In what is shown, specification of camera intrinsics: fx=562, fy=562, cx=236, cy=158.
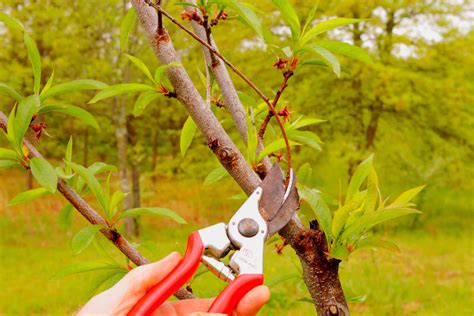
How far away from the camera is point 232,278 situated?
1632 mm

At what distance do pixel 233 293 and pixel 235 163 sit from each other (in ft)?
1.21

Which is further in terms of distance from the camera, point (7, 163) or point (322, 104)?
point (322, 104)

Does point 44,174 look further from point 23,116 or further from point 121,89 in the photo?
point 121,89

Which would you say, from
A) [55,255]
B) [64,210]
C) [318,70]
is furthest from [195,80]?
[64,210]

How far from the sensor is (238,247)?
170 centimetres

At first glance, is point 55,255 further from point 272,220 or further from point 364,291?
point 272,220

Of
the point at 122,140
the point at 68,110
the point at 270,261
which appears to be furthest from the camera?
the point at 122,140

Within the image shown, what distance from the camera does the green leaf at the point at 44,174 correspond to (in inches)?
59.3

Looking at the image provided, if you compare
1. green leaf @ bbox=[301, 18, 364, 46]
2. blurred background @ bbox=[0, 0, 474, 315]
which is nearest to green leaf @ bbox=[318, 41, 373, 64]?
green leaf @ bbox=[301, 18, 364, 46]

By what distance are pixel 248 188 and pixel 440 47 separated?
13.2 metres

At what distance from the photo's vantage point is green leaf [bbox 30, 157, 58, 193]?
59.3 inches

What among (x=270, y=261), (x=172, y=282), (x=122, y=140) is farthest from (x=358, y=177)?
(x=122, y=140)

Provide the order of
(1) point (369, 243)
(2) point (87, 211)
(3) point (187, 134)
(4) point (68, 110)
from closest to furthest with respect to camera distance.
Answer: (1) point (369, 243)
(2) point (87, 211)
(4) point (68, 110)
(3) point (187, 134)

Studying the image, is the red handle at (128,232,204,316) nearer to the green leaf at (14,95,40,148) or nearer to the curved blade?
the curved blade
